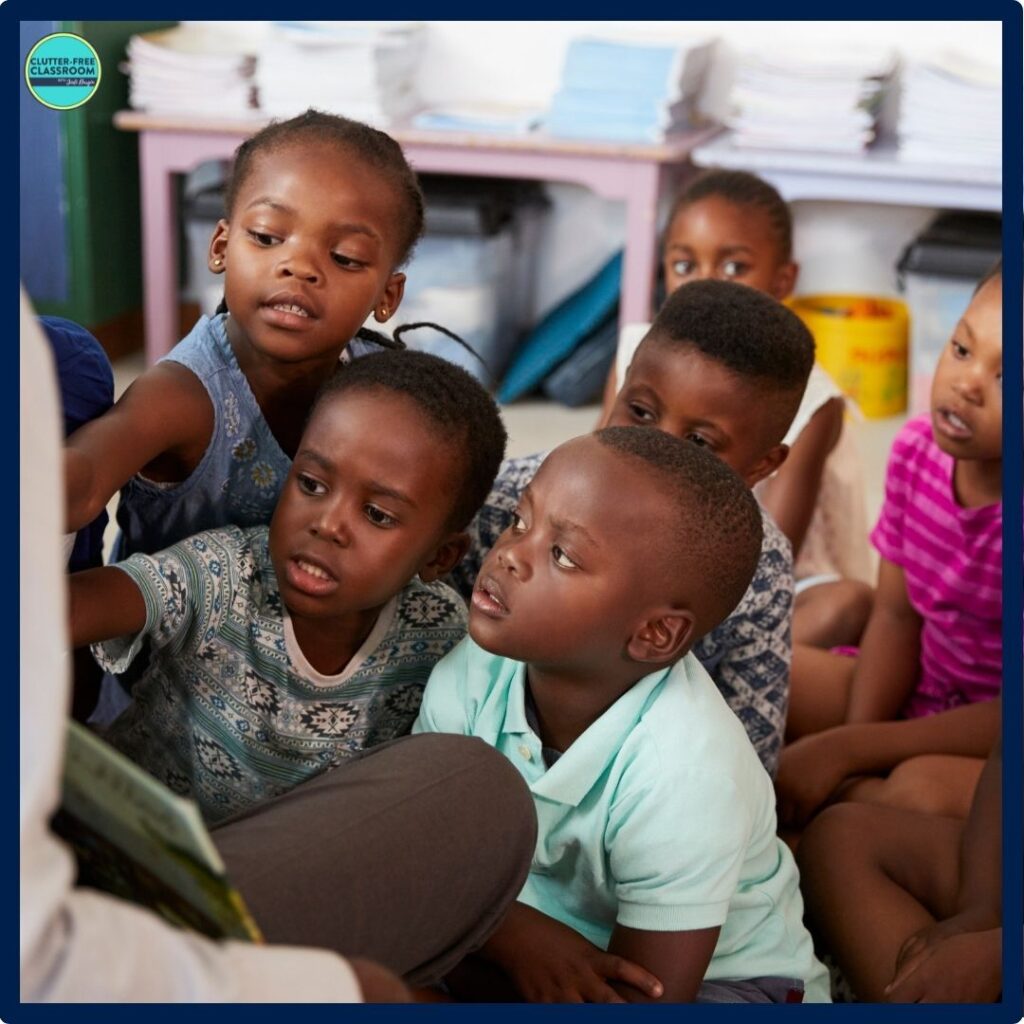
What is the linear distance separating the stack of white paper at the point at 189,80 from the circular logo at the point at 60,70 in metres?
1.89

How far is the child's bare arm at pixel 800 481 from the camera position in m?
1.83

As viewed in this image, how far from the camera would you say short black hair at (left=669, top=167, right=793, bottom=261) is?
2174 mm

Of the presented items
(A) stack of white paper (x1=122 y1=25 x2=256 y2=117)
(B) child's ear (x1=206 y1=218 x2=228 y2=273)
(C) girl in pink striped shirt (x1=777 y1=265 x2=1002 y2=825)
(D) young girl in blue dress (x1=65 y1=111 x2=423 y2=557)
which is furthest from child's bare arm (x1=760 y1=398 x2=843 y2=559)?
(A) stack of white paper (x1=122 y1=25 x2=256 y2=117)

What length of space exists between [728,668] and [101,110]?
2378mm

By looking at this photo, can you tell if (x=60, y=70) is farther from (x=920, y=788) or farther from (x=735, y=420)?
(x=920, y=788)

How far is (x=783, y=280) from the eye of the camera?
2232 mm

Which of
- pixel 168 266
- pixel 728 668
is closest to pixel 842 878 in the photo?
pixel 728 668

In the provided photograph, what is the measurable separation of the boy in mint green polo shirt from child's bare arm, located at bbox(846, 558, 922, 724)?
500 mm

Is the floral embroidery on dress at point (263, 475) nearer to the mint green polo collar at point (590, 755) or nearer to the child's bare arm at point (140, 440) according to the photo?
the child's bare arm at point (140, 440)

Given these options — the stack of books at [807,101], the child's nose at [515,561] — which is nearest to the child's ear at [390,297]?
the child's nose at [515,561]

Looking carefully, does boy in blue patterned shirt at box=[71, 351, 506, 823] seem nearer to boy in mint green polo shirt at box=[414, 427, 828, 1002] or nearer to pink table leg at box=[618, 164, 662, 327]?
boy in mint green polo shirt at box=[414, 427, 828, 1002]

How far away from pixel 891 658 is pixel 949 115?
5.75ft

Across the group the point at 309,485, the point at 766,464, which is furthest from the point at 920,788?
the point at 309,485

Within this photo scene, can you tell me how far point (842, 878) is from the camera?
132cm
